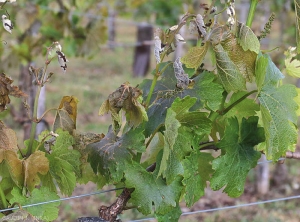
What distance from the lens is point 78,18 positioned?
13.2 ft

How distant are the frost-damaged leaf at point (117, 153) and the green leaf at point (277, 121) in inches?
11.6

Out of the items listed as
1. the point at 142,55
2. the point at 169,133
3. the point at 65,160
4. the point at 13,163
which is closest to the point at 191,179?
the point at 169,133

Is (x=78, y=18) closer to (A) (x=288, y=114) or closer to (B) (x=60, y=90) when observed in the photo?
(A) (x=288, y=114)

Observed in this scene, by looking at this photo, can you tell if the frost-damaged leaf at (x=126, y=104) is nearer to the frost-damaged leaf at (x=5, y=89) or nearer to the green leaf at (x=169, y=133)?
the green leaf at (x=169, y=133)

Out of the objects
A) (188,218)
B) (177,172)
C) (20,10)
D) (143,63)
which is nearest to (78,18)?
(20,10)

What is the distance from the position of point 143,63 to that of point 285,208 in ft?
25.1

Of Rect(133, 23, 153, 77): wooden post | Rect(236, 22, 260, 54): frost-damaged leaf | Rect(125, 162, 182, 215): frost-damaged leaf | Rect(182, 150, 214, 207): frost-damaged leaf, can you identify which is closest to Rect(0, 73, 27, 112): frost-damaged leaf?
Rect(125, 162, 182, 215): frost-damaged leaf

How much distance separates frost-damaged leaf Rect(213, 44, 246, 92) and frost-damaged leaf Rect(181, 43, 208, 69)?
0.04m

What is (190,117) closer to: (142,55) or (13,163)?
(13,163)

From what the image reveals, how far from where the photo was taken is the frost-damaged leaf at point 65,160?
126 centimetres

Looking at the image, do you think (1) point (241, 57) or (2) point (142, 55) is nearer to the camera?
(1) point (241, 57)

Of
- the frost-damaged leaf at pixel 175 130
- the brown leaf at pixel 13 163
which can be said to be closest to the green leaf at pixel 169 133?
the frost-damaged leaf at pixel 175 130

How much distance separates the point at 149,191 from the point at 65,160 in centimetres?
23

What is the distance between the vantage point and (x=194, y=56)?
1.21 m
